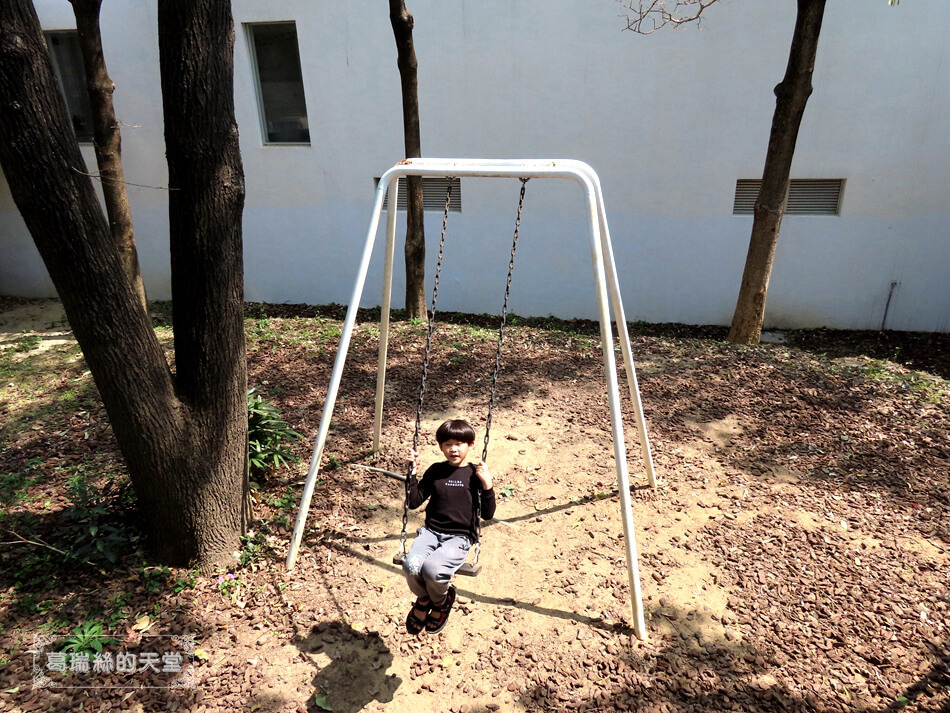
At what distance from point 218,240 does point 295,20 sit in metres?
6.68

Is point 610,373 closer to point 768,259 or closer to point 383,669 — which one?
point 383,669

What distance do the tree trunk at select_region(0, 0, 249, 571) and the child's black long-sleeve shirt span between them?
4.02ft

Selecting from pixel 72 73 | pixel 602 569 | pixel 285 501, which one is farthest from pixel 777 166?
pixel 72 73

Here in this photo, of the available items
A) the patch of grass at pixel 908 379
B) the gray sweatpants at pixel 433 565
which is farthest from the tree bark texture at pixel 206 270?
the patch of grass at pixel 908 379

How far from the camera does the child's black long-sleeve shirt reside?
9.52ft

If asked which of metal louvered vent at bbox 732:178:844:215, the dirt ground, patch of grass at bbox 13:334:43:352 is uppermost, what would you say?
metal louvered vent at bbox 732:178:844:215

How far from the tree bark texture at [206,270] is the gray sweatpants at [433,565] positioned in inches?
50.6

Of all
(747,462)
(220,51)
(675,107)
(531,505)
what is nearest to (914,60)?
(675,107)

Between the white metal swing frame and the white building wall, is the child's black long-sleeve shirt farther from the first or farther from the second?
the white building wall

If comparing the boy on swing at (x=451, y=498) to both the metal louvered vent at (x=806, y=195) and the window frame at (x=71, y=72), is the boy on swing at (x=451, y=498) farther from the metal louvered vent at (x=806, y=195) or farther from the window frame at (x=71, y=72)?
the window frame at (x=71, y=72)

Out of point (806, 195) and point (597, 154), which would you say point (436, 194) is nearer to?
point (597, 154)

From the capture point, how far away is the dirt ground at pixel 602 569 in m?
2.67

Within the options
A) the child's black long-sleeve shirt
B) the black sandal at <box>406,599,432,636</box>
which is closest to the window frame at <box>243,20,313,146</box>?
the child's black long-sleeve shirt

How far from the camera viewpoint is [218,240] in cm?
289
